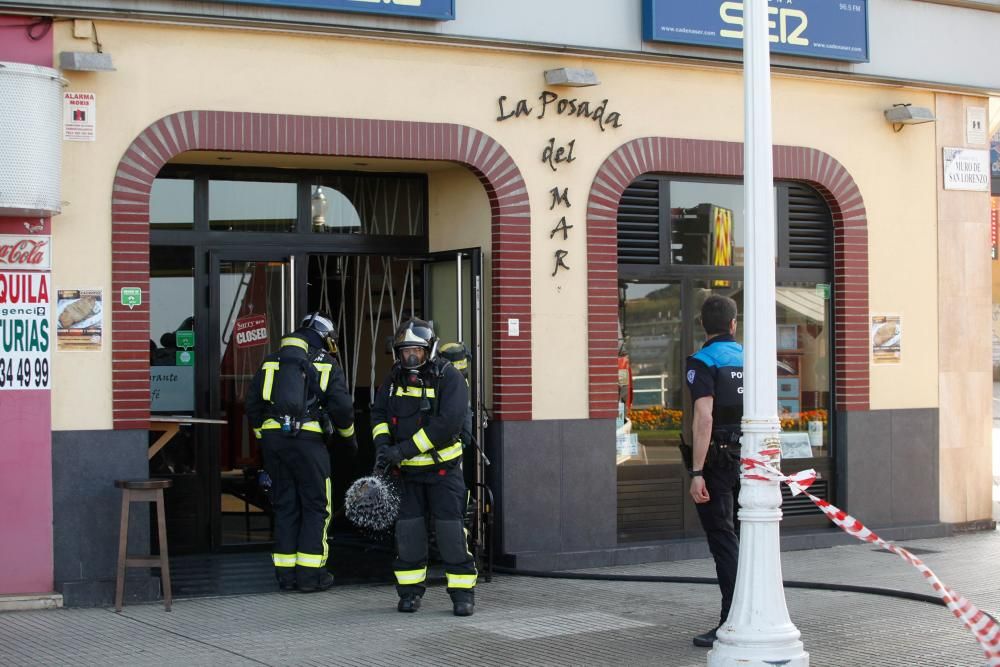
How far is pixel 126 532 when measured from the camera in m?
9.09

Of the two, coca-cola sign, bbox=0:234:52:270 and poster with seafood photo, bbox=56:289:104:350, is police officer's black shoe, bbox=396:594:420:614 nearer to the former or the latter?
poster with seafood photo, bbox=56:289:104:350

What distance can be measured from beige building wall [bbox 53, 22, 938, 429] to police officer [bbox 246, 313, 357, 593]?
1.16 metres

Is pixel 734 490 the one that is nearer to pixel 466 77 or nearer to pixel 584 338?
pixel 584 338

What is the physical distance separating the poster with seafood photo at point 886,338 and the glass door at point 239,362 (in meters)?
5.44

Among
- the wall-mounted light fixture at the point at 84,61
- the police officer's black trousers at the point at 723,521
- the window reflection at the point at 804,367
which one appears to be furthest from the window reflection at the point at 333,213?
the police officer's black trousers at the point at 723,521

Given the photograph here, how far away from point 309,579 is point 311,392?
1.36 m

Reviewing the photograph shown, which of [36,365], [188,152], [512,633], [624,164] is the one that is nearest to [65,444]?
[36,365]

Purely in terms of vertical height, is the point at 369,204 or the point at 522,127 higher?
the point at 522,127

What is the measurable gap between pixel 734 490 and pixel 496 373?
9.72 feet

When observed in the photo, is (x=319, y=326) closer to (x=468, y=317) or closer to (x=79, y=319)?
(x=468, y=317)

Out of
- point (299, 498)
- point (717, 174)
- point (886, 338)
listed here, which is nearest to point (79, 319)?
point (299, 498)

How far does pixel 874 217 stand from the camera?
12672 mm

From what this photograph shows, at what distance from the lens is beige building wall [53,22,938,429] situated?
9.48m

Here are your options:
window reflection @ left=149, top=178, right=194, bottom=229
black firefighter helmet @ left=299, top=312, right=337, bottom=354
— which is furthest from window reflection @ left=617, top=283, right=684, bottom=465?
window reflection @ left=149, top=178, right=194, bottom=229
